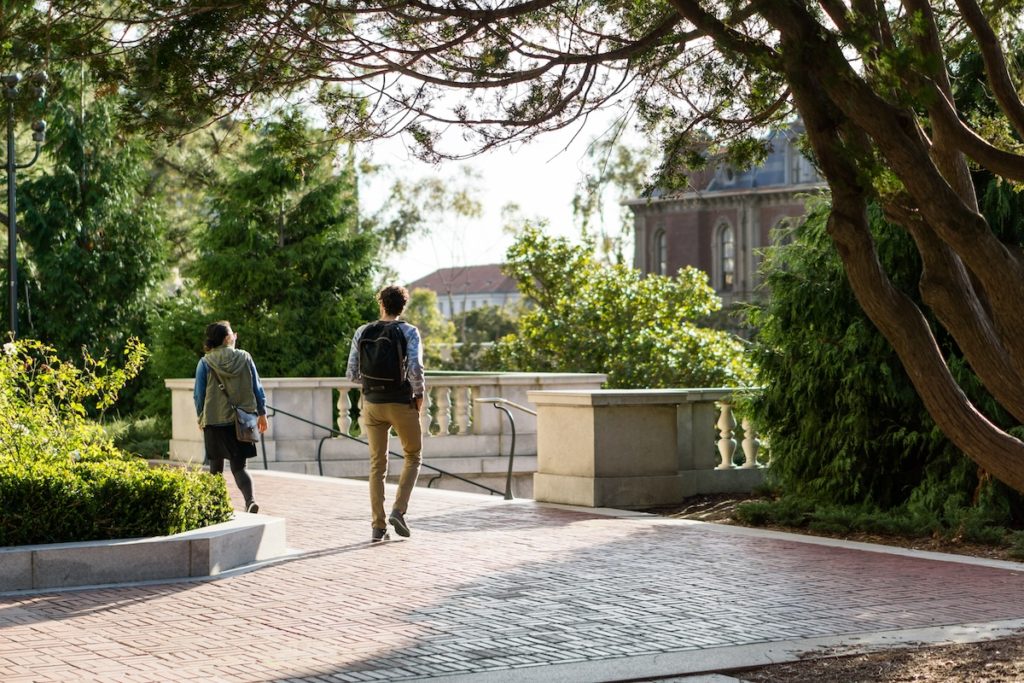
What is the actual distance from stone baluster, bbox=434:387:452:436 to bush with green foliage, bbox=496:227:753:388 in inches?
336

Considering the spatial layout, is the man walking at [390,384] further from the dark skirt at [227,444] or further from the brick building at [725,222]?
the brick building at [725,222]

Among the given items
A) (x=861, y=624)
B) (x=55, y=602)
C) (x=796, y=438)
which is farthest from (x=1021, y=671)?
(x=796, y=438)

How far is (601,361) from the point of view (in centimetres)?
2858

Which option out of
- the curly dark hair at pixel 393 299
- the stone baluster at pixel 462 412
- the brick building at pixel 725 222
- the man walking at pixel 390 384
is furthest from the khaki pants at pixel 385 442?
the brick building at pixel 725 222

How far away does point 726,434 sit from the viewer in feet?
50.0

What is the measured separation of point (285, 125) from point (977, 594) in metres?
5.81

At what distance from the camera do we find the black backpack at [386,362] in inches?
433

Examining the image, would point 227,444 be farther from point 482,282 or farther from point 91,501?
point 482,282

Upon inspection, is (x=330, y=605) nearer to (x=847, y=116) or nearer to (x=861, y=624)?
(x=861, y=624)

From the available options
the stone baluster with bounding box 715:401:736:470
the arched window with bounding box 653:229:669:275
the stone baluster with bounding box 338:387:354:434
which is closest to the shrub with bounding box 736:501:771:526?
the stone baluster with bounding box 715:401:736:470

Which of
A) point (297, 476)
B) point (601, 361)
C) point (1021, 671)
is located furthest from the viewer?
point (601, 361)

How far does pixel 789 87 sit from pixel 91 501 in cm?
523

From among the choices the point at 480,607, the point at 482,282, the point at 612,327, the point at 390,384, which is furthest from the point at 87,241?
the point at 482,282

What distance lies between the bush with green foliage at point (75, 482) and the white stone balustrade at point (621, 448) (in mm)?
4543
